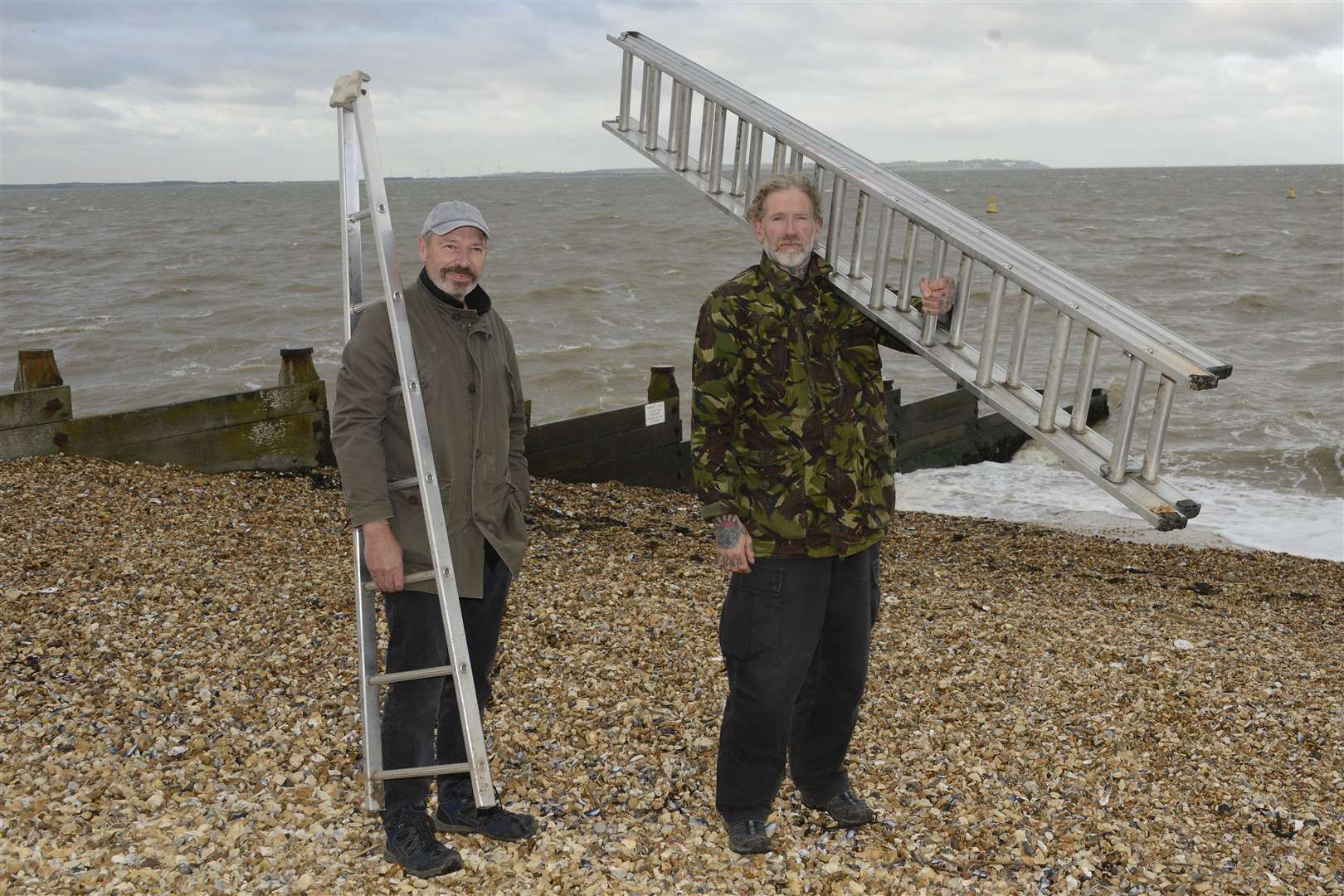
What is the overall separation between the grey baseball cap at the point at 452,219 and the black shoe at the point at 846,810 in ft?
7.92

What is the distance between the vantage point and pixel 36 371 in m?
8.50

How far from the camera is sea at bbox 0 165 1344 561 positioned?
47.4 ft

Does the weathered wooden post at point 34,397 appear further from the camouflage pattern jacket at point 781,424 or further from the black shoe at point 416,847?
the camouflage pattern jacket at point 781,424

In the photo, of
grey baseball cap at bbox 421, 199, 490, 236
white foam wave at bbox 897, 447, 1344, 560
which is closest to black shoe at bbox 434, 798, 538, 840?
grey baseball cap at bbox 421, 199, 490, 236

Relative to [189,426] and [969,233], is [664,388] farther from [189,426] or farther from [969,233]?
[969,233]

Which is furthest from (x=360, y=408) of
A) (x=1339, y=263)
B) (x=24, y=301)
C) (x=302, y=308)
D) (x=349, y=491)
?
(x=1339, y=263)

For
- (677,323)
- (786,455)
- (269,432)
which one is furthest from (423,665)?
(677,323)

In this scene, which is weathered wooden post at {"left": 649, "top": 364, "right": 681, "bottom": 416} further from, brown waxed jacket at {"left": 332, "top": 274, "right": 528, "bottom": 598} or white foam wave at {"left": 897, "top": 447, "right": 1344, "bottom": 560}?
brown waxed jacket at {"left": 332, "top": 274, "right": 528, "bottom": 598}

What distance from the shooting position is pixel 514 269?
36062 mm

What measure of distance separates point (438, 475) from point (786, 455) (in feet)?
3.65

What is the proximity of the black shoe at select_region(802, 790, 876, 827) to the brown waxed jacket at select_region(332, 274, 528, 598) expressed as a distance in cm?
153

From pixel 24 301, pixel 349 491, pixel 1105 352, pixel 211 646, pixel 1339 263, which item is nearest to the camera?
pixel 349 491

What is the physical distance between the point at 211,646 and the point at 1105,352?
74.1ft

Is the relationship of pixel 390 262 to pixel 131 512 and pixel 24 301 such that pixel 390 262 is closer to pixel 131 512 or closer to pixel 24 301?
pixel 131 512
